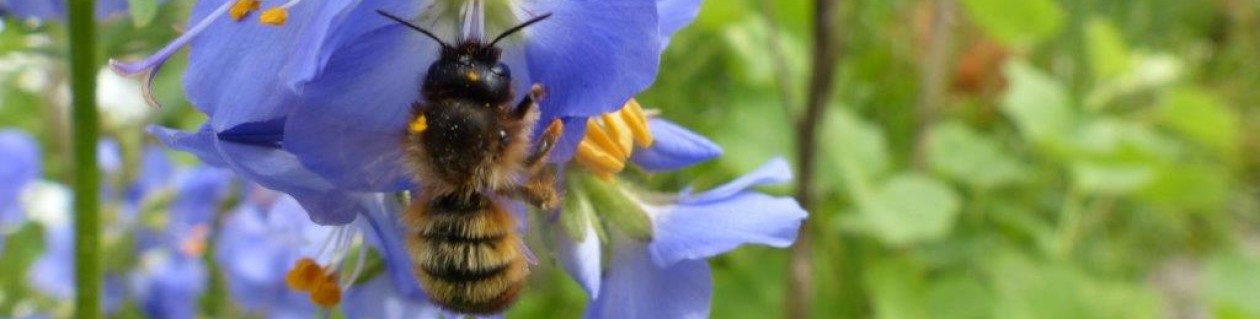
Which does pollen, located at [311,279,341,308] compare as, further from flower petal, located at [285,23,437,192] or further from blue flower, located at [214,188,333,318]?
blue flower, located at [214,188,333,318]

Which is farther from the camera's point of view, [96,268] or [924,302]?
[924,302]

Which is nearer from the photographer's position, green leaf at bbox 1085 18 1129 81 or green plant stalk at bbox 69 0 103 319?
green plant stalk at bbox 69 0 103 319

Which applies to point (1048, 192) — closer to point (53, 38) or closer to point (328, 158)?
point (53, 38)

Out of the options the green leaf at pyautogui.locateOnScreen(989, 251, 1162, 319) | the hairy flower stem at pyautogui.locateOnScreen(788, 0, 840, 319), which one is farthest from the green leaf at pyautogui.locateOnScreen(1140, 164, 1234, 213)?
the hairy flower stem at pyautogui.locateOnScreen(788, 0, 840, 319)

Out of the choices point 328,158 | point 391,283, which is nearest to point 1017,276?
point 391,283

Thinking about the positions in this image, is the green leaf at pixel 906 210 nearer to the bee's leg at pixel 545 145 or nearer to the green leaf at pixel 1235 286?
the green leaf at pixel 1235 286

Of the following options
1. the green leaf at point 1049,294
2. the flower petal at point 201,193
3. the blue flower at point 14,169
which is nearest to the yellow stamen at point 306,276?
the flower petal at point 201,193
